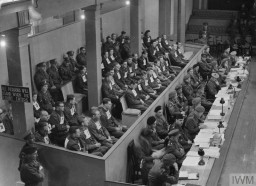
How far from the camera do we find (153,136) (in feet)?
33.1

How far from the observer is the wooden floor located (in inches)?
369

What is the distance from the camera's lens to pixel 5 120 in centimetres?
1056

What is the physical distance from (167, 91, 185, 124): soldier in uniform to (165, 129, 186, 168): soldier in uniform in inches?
84.4

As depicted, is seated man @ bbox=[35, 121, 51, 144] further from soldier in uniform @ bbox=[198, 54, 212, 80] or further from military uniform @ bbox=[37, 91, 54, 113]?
soldier in uniform @ bbox=[198, 54, 212, 80]

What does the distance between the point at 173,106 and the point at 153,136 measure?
6.55 ft

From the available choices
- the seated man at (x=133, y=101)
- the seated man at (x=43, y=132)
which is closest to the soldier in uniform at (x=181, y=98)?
the seated man at (x=133, y=101)

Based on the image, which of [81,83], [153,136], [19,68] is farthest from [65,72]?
[153,136]

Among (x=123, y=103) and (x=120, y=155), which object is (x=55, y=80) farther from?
(x=120, y=155)

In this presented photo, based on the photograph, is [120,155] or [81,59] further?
[81,59]

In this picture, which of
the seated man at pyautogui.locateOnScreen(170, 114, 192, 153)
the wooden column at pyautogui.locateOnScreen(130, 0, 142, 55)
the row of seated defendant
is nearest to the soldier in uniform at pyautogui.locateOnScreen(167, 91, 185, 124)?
the row of seated defendant

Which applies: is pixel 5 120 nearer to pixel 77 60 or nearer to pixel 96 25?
pixel 96 25

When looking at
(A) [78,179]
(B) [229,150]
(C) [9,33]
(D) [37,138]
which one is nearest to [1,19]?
(C) [9,33]

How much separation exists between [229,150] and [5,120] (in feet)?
16.2

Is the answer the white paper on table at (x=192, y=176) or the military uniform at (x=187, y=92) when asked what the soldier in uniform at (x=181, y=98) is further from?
the white paper on table at (x=192, y=176)
